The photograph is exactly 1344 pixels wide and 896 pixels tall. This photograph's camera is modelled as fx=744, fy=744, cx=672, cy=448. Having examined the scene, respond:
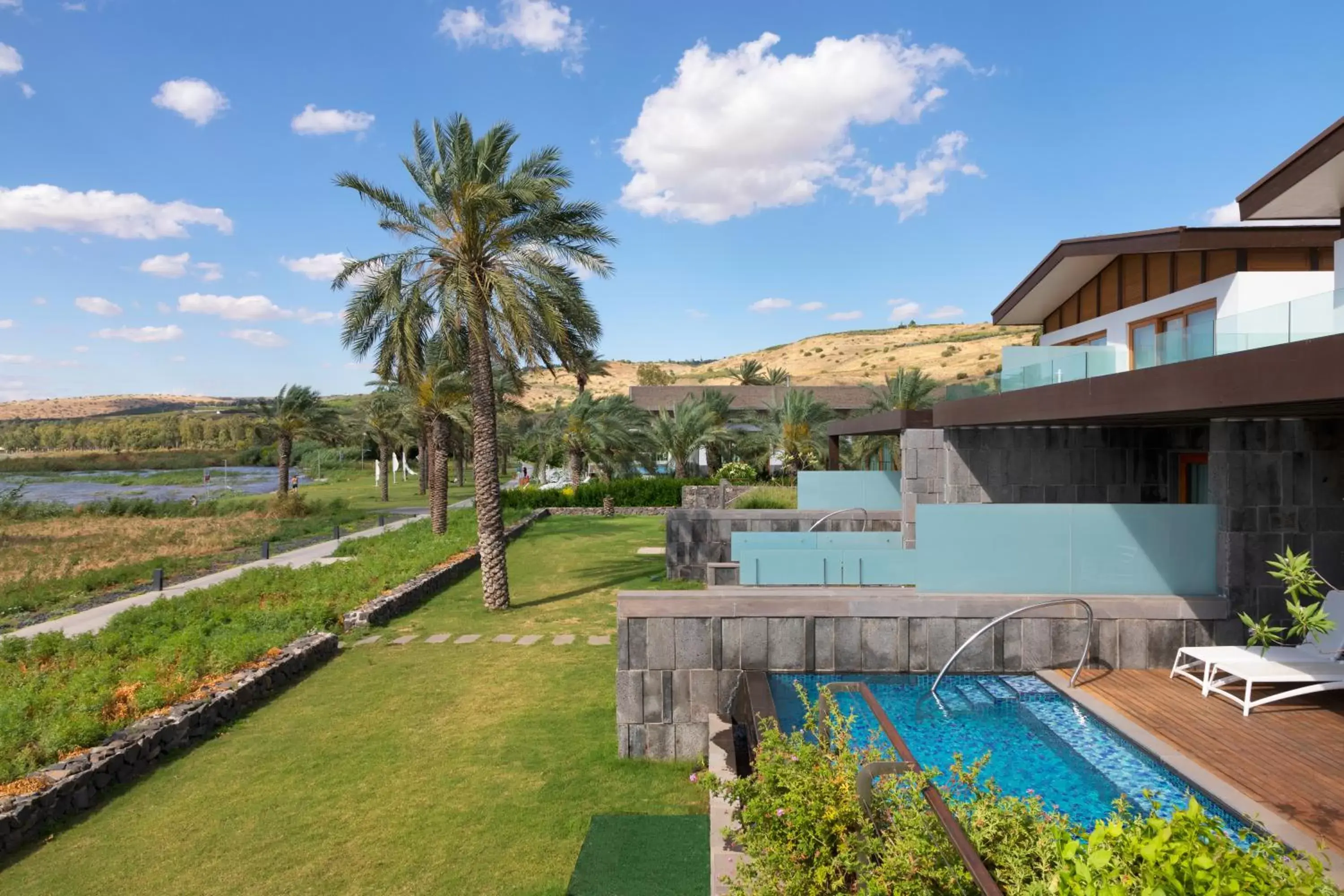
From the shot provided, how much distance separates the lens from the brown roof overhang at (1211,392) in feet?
19.1

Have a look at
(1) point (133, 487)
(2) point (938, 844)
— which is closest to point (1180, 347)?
(2) point (938, 844)

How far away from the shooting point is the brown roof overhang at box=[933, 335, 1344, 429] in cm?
582

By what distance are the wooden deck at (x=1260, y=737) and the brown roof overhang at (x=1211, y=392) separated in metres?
2.89

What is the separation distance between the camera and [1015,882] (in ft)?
9.70

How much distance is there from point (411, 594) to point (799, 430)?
20.4 meters

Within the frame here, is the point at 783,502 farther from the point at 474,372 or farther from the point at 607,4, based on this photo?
the point at 607,4

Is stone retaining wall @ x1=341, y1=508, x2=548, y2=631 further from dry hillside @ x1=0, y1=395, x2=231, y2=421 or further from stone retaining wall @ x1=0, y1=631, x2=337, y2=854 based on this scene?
dry hillside @ x1=0, y1=395, x2=231, y2=421

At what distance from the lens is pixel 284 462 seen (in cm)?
3453

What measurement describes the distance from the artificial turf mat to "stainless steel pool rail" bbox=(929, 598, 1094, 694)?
3.24 metres

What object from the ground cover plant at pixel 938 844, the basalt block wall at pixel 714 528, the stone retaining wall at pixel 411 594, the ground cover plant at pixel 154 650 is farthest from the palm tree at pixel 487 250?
the ground cover plant at pixel 938 844

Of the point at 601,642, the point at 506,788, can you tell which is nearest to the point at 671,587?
the point at 601,642

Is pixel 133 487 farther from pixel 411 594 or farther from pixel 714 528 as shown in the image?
pixel 714 528

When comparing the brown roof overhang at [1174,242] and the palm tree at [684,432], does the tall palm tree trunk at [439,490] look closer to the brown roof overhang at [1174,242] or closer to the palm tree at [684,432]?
the palm tree at [684,432]

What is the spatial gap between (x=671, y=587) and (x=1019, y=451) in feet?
24.6
